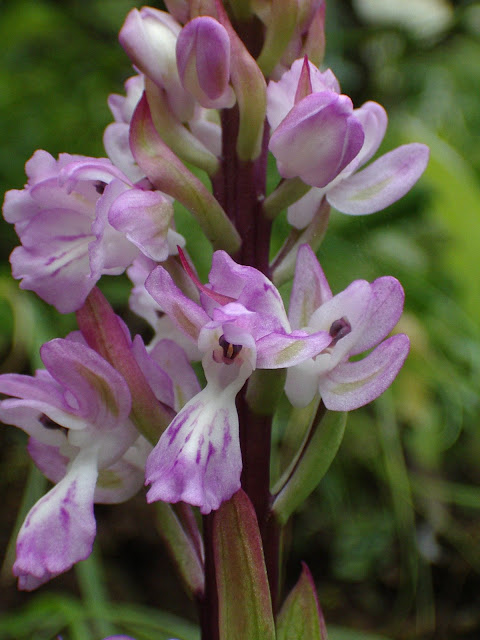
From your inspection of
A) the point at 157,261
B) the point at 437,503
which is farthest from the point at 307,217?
the point at 437,503

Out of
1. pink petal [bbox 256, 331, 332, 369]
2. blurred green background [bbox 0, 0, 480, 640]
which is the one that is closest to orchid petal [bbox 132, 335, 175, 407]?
pink petal [bbox 256, 331, 332, 369]

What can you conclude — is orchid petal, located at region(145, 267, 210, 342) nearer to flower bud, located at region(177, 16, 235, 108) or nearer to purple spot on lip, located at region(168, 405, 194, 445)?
purple spot on lip, located at region(168, 405, 194, 445)

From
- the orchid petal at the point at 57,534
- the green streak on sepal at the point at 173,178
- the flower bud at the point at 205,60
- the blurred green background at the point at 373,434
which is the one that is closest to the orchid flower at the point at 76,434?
the orchid petal at the point at 57,534

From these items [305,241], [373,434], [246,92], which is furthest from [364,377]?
[373,434]

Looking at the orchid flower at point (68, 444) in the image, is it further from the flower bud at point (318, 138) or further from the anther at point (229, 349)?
the flower bud at point (318, 138)

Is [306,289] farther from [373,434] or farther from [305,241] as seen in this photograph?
[373,434]
